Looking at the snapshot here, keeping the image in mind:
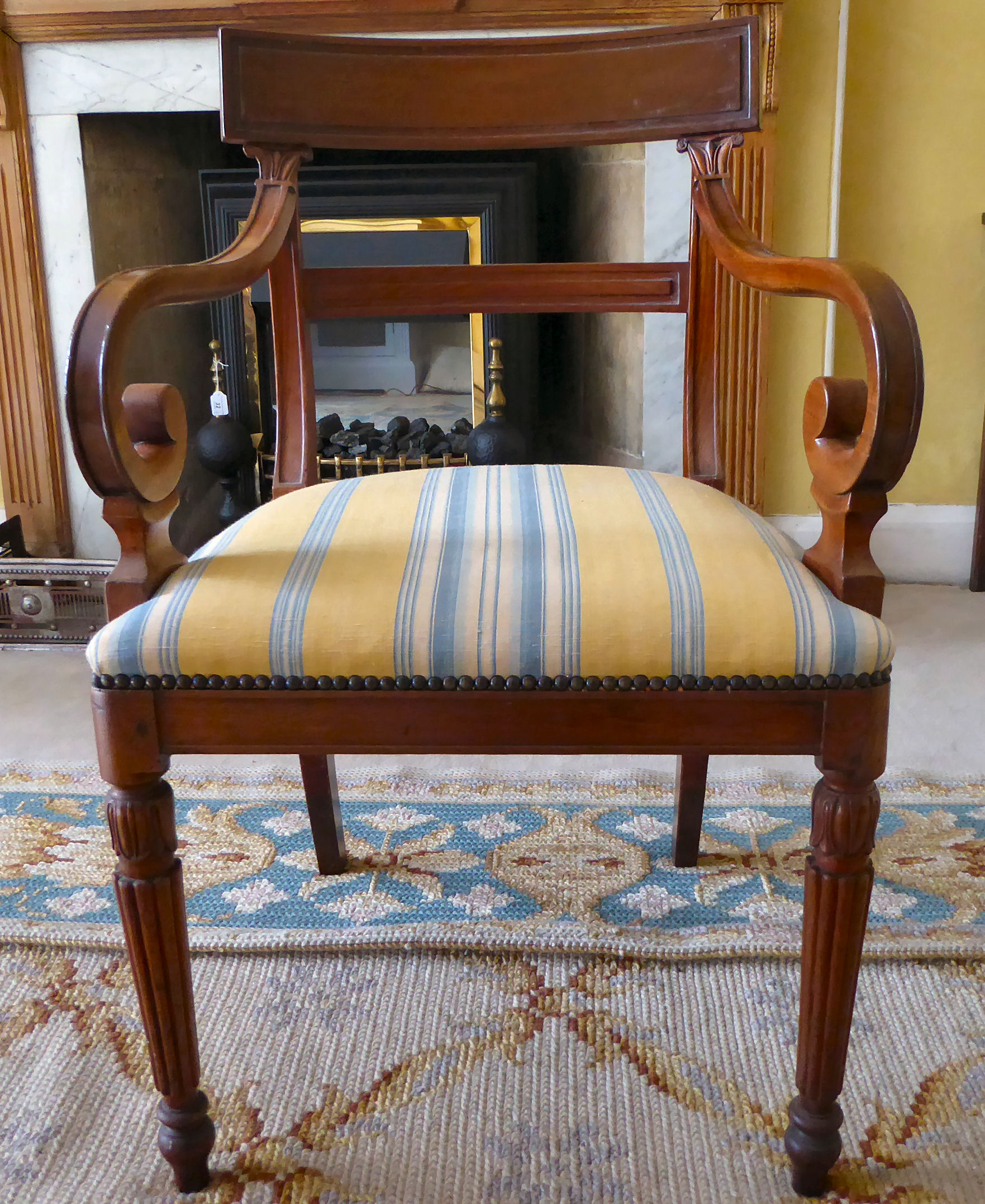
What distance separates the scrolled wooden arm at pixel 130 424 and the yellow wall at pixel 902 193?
154 centimetres

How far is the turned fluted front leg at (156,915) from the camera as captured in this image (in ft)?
2.15

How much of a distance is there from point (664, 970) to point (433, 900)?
10.0 inches

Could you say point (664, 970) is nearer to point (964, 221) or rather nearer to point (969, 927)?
point (969, 927)

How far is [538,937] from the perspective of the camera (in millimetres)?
1036

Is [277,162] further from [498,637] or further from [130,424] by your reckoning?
[498,637]

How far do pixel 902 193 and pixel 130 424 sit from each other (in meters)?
1.85

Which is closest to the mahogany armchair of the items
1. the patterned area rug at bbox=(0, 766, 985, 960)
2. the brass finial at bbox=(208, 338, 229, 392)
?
the patterned area rug at bbox=(0, 766, 985, 960)

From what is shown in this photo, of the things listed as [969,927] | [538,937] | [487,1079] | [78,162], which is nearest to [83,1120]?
[487,1079]

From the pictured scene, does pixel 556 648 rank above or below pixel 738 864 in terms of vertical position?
above

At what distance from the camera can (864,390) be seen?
0.68 metres

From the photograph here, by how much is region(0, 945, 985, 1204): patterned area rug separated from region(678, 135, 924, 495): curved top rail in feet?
1.63

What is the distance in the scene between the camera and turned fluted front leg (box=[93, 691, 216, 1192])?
25.7 inches

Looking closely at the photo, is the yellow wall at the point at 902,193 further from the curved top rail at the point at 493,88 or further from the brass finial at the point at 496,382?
the curved top rail at the point at 493,88

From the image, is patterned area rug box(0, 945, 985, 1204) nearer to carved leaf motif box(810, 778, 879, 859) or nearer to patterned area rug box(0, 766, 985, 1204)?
patterned area rug box(0, 766, 985, 1204)
